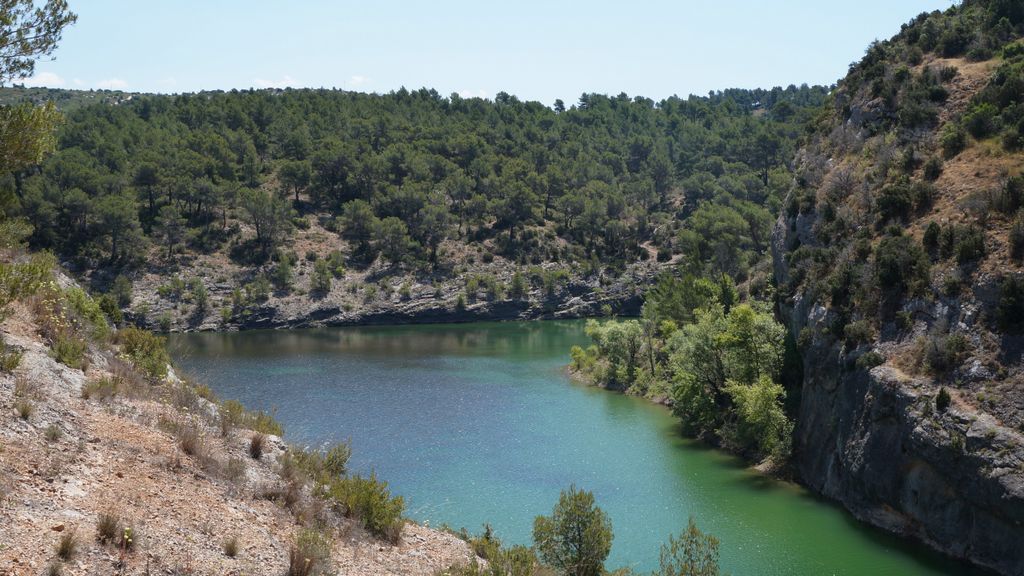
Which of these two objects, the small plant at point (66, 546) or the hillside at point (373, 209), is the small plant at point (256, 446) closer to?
the small plant at point (66, 546)

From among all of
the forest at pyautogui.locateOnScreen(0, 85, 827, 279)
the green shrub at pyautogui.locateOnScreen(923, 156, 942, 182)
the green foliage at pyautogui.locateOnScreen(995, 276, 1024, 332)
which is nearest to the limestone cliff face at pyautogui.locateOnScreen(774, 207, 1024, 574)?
the green foliage at pyautogui.locateOnScreen(995, 276, 1024, 332)

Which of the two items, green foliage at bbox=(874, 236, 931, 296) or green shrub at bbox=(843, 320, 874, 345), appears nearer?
green foliage at bbox=(874, 236, 931, 296)

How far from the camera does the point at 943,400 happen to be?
29984 millimetres

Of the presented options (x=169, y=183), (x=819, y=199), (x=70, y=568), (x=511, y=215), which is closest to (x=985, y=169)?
(x=819, y=199)

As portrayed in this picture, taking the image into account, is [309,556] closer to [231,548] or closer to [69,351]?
[231,548]

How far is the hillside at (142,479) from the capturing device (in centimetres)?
1319

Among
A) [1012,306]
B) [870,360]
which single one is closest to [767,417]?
[870,360]

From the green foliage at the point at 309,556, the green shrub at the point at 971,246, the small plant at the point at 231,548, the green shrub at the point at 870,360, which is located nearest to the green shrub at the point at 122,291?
the green shrub at the point at 870,360

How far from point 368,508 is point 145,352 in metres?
9.13

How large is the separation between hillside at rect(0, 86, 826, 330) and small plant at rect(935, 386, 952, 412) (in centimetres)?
4588

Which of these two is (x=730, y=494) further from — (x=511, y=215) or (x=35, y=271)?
(x=511, y=215)

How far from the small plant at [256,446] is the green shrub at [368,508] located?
1959 millimetres

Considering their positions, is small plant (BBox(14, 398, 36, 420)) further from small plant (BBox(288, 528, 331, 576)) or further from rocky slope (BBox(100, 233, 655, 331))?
rocky slope (BBox(100, 233, 655, 331))

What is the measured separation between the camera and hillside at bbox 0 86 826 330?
98.0 meters
